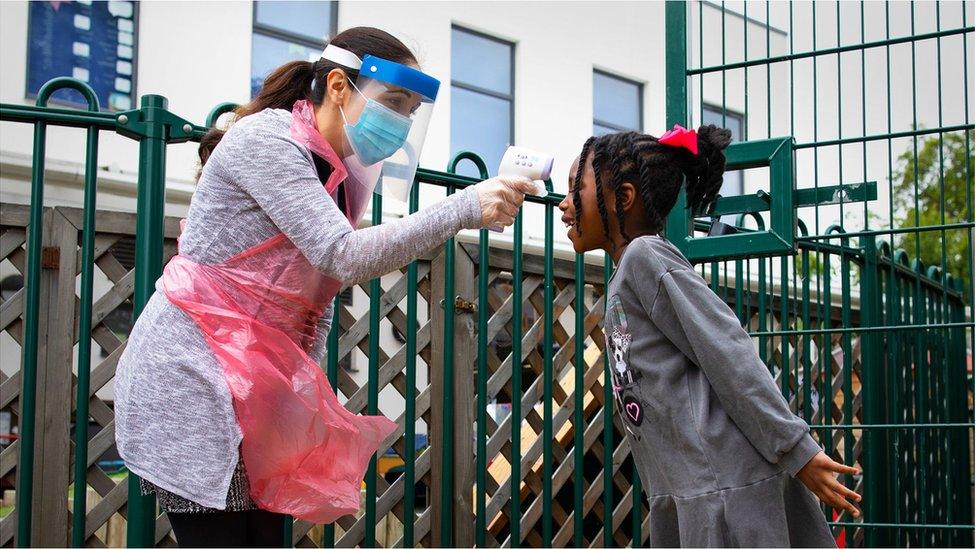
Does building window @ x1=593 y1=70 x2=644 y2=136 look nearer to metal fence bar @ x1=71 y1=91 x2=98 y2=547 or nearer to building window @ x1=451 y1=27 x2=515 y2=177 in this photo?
building window @ x1=451 y1=27 x2=515 y2=177

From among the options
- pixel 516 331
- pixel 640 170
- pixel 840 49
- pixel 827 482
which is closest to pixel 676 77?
pixel 840 49

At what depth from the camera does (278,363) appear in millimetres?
1983

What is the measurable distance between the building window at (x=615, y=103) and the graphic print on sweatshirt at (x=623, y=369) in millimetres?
10109

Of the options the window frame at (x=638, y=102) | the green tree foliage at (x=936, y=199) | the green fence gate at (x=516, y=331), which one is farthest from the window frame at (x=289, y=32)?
the green fence gate at (x=516, y=331)

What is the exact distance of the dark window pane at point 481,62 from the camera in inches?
447

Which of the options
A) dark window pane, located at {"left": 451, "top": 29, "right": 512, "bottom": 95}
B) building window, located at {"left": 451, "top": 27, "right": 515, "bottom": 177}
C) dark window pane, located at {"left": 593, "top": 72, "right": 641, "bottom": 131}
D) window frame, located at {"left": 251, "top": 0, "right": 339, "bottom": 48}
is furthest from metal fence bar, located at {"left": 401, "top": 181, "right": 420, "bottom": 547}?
dark window pane, located at {"left": 593, "top": 72, "right": 641, "bottom": 131}

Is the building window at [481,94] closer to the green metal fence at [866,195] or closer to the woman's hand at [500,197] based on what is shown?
the green metal fence at [866,195]

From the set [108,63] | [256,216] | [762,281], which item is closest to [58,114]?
[256,216]

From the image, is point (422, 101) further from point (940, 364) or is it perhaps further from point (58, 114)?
point (940, 364)

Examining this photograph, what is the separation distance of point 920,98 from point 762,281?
91 cm

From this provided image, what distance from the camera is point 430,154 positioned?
10961 millimetres

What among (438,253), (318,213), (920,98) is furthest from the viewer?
(438,253)

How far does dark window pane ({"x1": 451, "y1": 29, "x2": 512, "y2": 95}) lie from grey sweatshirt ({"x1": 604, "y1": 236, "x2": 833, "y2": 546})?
933 centimetres

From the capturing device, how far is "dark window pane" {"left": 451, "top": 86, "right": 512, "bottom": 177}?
448 inches
